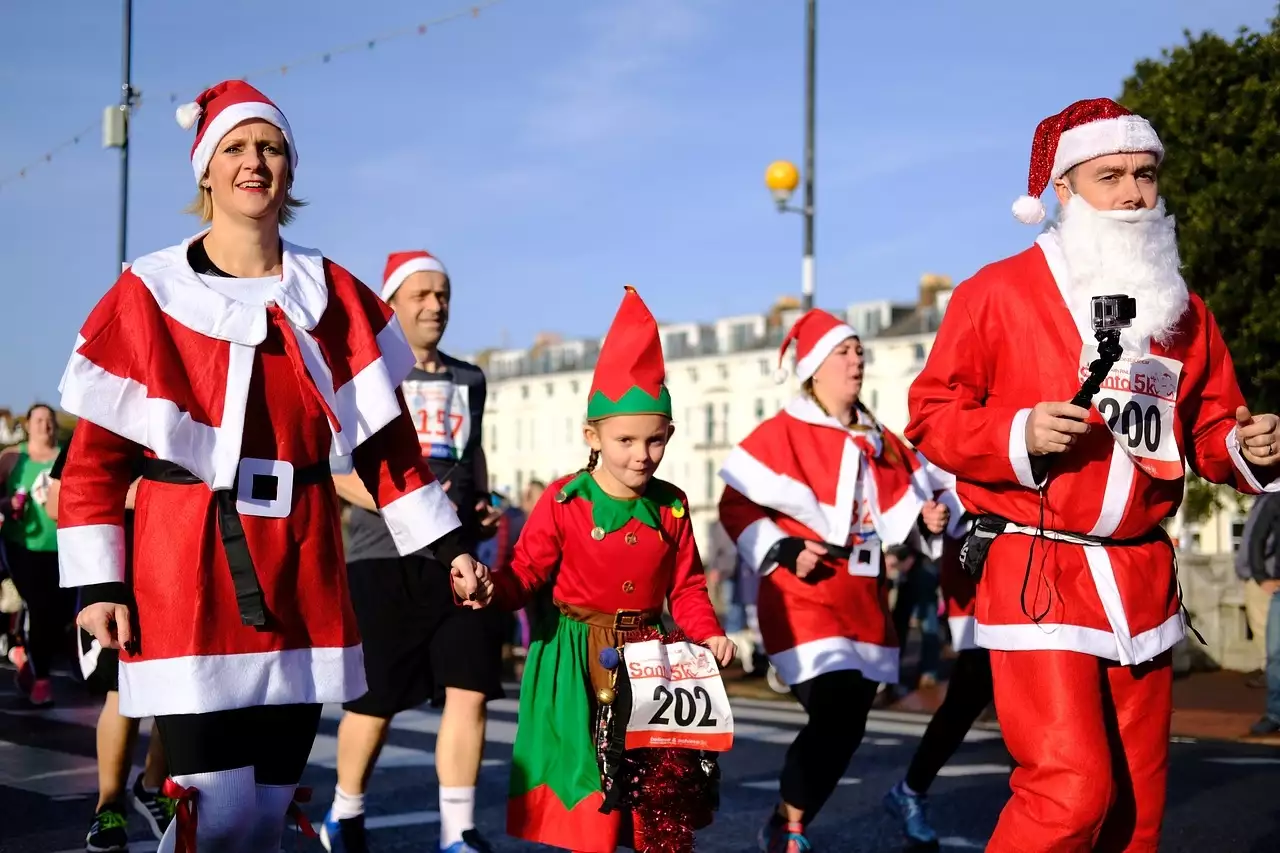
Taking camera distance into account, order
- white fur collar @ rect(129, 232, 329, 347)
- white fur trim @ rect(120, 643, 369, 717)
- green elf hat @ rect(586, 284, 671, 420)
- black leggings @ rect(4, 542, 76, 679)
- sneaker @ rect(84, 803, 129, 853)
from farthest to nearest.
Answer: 1. black leggings @ rect(4, 542, 76, 679)
2. sneaker @ rect(84, 803, 129, 853)
3. green elf hat @ rect(586, 284, 671, 420)
4. white fur collar @ rect(129, 232, 329, 347)
5. white fur trim @ rect(120, 643, 369, 717)

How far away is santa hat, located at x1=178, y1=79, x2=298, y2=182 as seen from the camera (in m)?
4.58

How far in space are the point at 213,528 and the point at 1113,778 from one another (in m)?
2.30

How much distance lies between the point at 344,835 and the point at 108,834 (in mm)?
883

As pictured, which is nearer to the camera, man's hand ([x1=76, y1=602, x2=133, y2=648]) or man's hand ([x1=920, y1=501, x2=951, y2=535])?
man's hand ([x1=76, y1=602, x2=133, y2=648])

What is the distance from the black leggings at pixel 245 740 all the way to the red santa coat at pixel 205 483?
0.04 m

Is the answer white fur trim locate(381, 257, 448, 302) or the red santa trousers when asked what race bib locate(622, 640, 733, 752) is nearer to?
the red santa trousers

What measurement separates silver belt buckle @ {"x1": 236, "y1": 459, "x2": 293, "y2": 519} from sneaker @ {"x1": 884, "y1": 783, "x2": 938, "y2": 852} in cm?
378

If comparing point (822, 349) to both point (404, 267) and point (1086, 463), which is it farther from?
point (1086, 463)

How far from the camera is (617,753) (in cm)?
544

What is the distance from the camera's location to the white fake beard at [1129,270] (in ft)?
15.5

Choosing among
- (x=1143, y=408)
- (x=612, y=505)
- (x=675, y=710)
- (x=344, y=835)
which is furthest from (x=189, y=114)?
(x=344, y=835)

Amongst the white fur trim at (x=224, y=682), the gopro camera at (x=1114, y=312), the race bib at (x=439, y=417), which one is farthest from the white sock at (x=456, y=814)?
the gopro camera at (x=1114, y=312)

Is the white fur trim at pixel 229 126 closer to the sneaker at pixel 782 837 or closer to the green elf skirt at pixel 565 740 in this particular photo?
the green elf skirt at pixel 565 740

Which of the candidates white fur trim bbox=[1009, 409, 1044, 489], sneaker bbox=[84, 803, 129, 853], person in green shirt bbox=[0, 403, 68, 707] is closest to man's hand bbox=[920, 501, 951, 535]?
white fur trim bbox=[1009, 409, 1044, 489]
